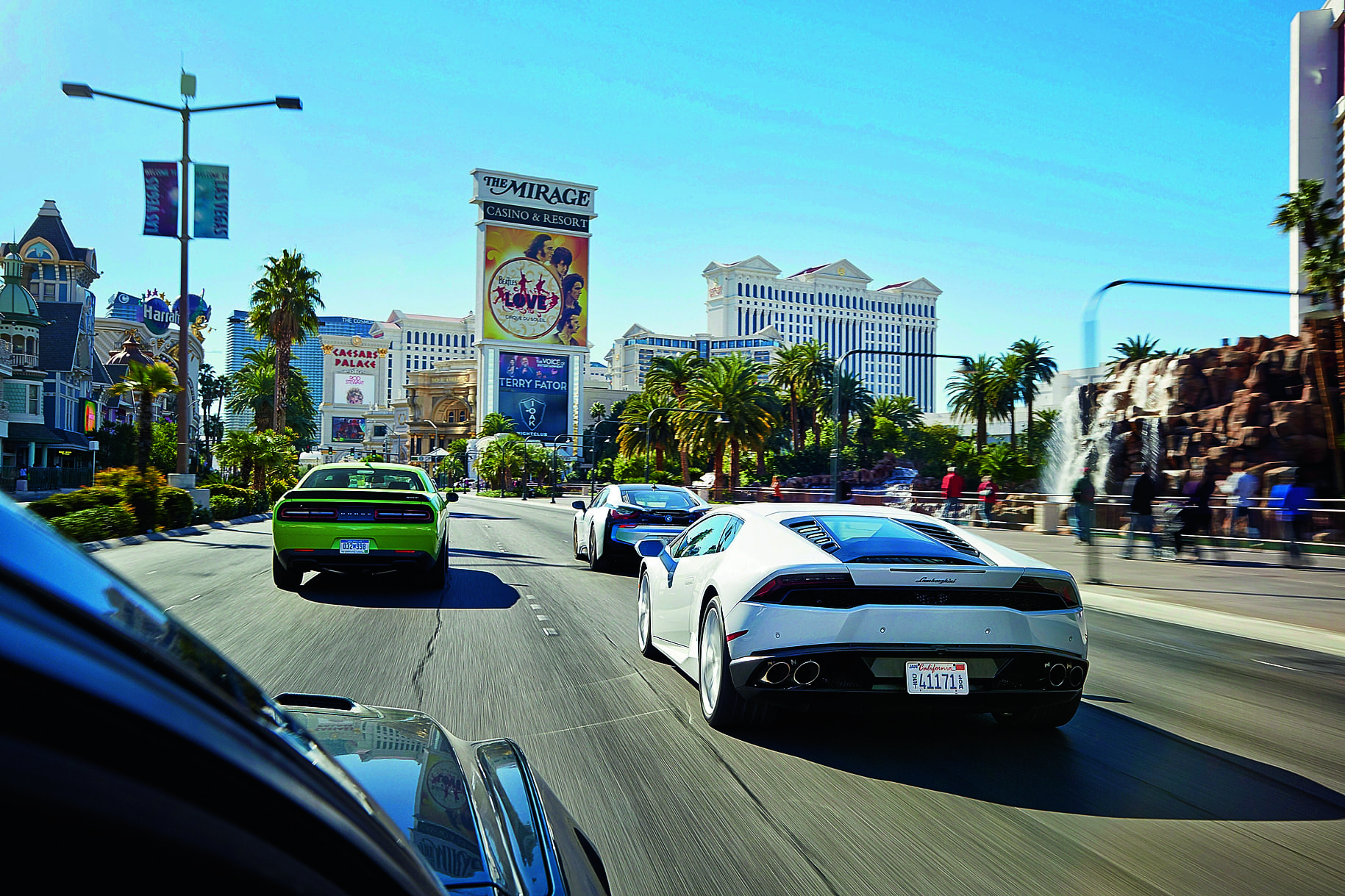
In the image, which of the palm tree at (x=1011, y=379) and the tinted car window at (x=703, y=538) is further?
the palm tree at (x=1011, y=379)

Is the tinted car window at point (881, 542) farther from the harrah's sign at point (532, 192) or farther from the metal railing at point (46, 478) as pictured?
the harrah's sign at point (532, 192)

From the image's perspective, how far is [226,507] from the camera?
104ft

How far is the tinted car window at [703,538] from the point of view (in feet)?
22.9

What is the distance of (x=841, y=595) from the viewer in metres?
5.27

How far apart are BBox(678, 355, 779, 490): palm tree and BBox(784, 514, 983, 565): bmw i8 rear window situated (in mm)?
53870

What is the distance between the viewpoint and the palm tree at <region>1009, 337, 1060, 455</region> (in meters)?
83.0

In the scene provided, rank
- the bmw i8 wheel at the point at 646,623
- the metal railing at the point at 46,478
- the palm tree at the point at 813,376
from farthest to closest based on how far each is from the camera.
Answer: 1. the palm tree at the point at 813,376
2. the metal railing at the point at 46,478
3. the bmw i8 wheel at the point at 646,623

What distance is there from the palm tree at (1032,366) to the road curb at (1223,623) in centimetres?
7144

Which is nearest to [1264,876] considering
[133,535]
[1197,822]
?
[1197,822]

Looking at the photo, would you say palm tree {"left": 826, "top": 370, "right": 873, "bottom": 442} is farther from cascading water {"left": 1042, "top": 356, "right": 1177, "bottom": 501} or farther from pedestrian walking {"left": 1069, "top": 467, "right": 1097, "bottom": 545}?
pedestrian walking {"left": 1069, "top": 467, "right": 1097, "bottom": 545}

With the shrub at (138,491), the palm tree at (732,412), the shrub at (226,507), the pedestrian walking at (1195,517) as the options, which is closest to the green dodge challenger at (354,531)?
the shrub at (138,491)

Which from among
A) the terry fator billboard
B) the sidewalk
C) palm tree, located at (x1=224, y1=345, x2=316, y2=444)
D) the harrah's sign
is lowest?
the sidewalk

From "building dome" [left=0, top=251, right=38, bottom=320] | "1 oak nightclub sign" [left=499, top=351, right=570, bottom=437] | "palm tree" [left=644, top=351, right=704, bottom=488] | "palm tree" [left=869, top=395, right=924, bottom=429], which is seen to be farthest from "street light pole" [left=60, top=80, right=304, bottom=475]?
"1 oak nightclub sign" [left=499, top=351, right=570, bottom=437]

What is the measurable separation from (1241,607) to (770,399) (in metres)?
53.0
